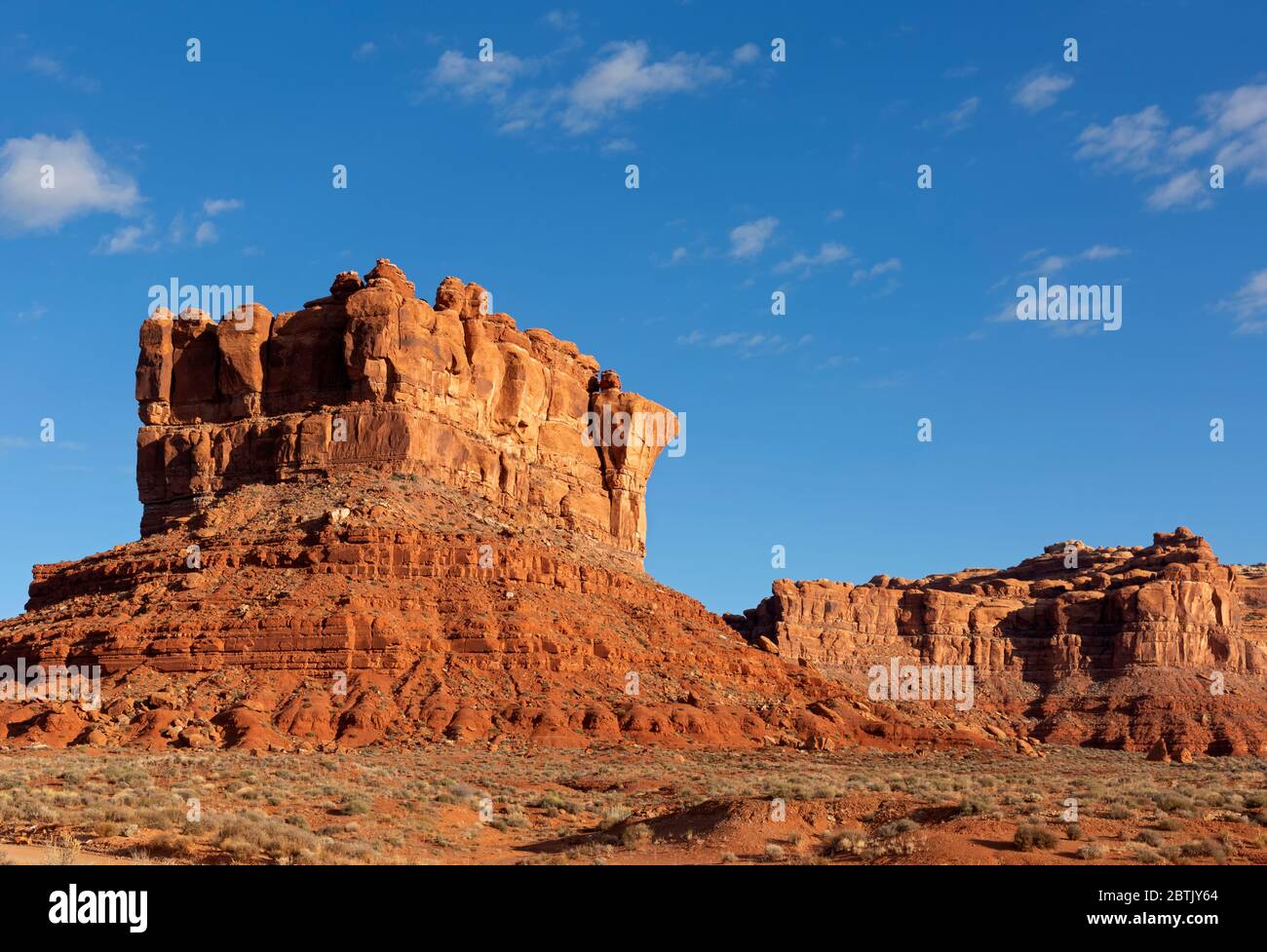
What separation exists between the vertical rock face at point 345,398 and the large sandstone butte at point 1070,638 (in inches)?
1445

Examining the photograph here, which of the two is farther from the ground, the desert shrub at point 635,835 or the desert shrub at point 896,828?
the desert shrub at point 896,828

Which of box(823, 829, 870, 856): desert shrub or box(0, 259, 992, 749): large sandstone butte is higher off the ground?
box(0, 259, 992, 749): large sandstone butte

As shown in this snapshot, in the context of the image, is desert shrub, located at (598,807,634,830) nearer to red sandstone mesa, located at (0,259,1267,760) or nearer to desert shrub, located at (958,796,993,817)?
desert shrub, located at (958,796,993,817)

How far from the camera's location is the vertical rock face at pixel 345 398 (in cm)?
6488

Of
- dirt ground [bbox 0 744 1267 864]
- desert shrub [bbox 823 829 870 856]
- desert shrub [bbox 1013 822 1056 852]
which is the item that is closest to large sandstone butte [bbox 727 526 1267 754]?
dirt ground [bbox 0 744 1267 864]

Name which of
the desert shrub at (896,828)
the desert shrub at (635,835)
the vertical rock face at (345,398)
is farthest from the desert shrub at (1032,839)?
the vertical rock face at (345,398)

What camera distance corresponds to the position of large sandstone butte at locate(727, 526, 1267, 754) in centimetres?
10269

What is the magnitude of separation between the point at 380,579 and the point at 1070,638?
2978 inches

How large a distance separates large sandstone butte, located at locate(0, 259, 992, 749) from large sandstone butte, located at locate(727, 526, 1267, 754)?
24.2 metres

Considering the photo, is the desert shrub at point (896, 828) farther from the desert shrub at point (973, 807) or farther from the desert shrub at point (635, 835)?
the desert shrub at point (635, 835)

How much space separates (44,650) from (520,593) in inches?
764

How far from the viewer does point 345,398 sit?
6638cm
